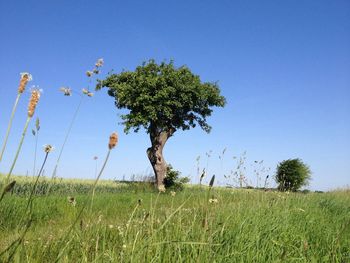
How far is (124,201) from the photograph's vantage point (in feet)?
51.1

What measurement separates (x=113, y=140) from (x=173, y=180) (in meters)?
29.3

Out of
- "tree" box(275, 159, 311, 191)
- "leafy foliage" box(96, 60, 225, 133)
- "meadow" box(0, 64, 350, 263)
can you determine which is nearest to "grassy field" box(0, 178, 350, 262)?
"meadow" box(0, 64, 350, 263)

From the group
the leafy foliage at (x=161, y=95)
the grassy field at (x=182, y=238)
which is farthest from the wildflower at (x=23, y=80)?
the leafy foliage at (x=161, y=95)

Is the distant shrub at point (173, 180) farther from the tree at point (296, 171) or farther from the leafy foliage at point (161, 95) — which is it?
the tree at point (296, 171)

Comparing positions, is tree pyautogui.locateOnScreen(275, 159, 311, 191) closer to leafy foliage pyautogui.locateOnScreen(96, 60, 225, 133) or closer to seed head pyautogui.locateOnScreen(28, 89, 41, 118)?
leafy foliage pyautogui.locateOnScreen(96, 60, 225, 133)

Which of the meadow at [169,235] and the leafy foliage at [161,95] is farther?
the leafy foliage at [161,95]

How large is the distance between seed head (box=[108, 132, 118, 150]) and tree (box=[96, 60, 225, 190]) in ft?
84.6

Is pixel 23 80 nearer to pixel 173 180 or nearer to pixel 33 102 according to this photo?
pixel 33 102

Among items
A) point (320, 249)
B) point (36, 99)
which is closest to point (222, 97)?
point (320, 249)

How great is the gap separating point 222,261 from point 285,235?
1.99 metres

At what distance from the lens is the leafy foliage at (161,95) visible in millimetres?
27828

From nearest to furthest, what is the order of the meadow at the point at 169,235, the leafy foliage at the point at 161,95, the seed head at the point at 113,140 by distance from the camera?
the seed head at the point at 113,140 < the meadow at the point at 169,235 < the leafy foliage at the point at 161,95

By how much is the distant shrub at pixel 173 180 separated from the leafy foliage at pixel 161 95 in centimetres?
339

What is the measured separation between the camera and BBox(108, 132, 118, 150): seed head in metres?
1.61
